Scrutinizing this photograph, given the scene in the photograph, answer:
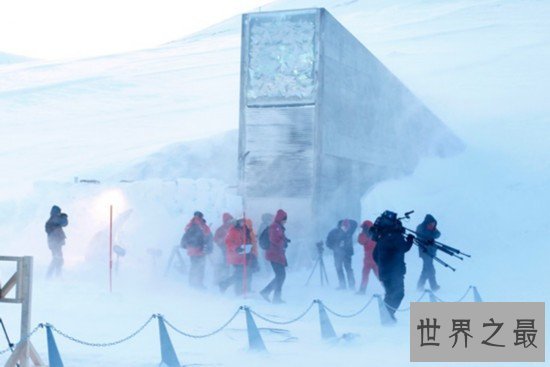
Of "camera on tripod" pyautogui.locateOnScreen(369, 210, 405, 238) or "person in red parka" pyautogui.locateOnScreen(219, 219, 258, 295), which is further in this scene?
"person in red parka" pyautogui.locateOnScreen(219, 219, 258, 295)

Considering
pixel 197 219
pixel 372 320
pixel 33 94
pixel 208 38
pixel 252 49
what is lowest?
pixel 372 320

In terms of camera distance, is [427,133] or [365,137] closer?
[365,137]

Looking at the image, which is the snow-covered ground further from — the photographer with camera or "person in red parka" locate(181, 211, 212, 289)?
the photographer with camera

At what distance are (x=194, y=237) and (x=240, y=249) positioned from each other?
1038 millimetres

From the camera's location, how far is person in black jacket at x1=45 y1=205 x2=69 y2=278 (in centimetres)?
1664

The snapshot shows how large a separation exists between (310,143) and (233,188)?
234 cm

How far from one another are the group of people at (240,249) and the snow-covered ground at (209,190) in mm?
393

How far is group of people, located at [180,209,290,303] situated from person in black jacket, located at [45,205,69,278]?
2.68 meters

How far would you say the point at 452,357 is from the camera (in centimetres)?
805

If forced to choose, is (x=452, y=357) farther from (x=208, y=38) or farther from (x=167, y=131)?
(x=208, y=38)

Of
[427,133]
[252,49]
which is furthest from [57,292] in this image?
[427,133]

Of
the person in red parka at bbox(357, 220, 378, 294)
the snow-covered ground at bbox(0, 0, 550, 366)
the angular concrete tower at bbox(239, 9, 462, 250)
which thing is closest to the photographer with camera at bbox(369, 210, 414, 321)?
the snow-covered ground at bbox(0, 0, 550, 366)

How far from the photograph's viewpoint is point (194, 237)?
15.6 meters

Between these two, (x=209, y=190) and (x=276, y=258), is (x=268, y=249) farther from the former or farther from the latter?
(x=209, y=190)
